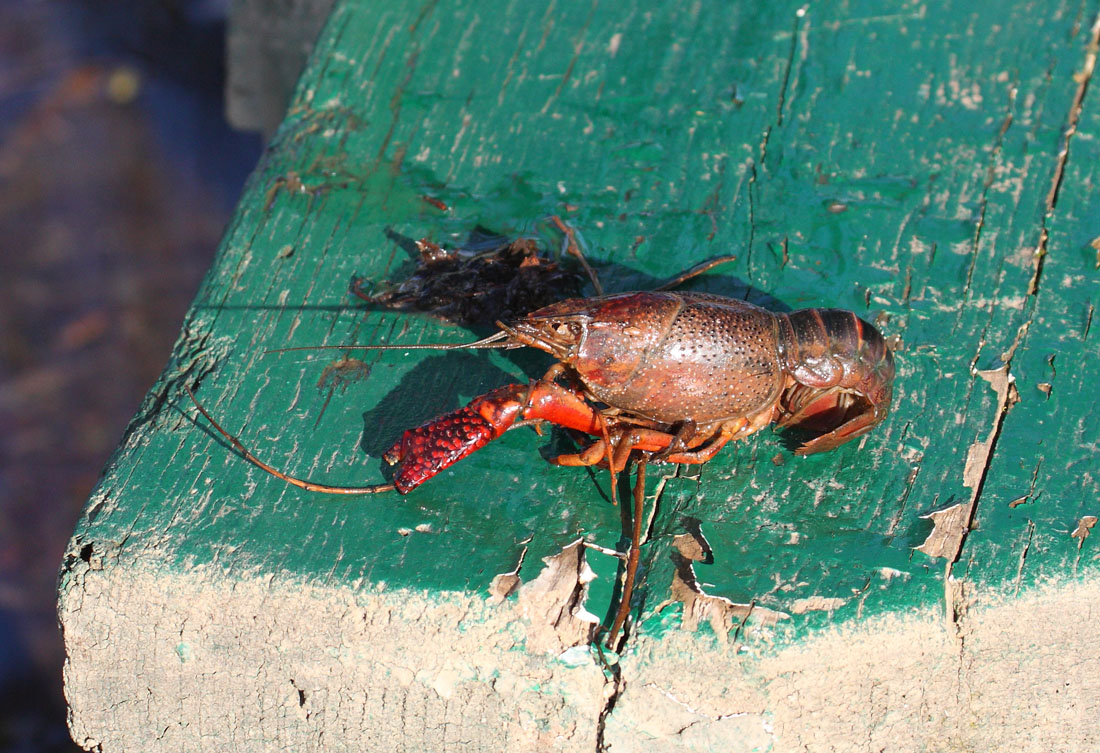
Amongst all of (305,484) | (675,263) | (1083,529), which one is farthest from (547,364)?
(1083,529)

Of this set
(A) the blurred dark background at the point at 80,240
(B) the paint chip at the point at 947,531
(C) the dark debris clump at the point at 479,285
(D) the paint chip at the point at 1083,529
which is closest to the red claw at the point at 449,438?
(C) the dark debris clump at the point at 479,285

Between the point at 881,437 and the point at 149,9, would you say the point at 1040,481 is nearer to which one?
the point at 881,437

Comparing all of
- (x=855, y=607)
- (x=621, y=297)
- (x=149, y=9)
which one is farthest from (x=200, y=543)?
(x=149, y=9)

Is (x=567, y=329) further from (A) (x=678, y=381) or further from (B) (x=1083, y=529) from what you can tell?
(B) (x=1083, y=529)

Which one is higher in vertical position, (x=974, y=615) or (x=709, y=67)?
(x=709, y=67)

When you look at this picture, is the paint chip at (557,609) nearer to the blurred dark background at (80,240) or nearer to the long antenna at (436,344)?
the long antenna at (436,344)

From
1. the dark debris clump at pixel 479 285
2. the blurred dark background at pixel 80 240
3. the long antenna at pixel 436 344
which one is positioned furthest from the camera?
the blurred dark background at pixel 80 240
